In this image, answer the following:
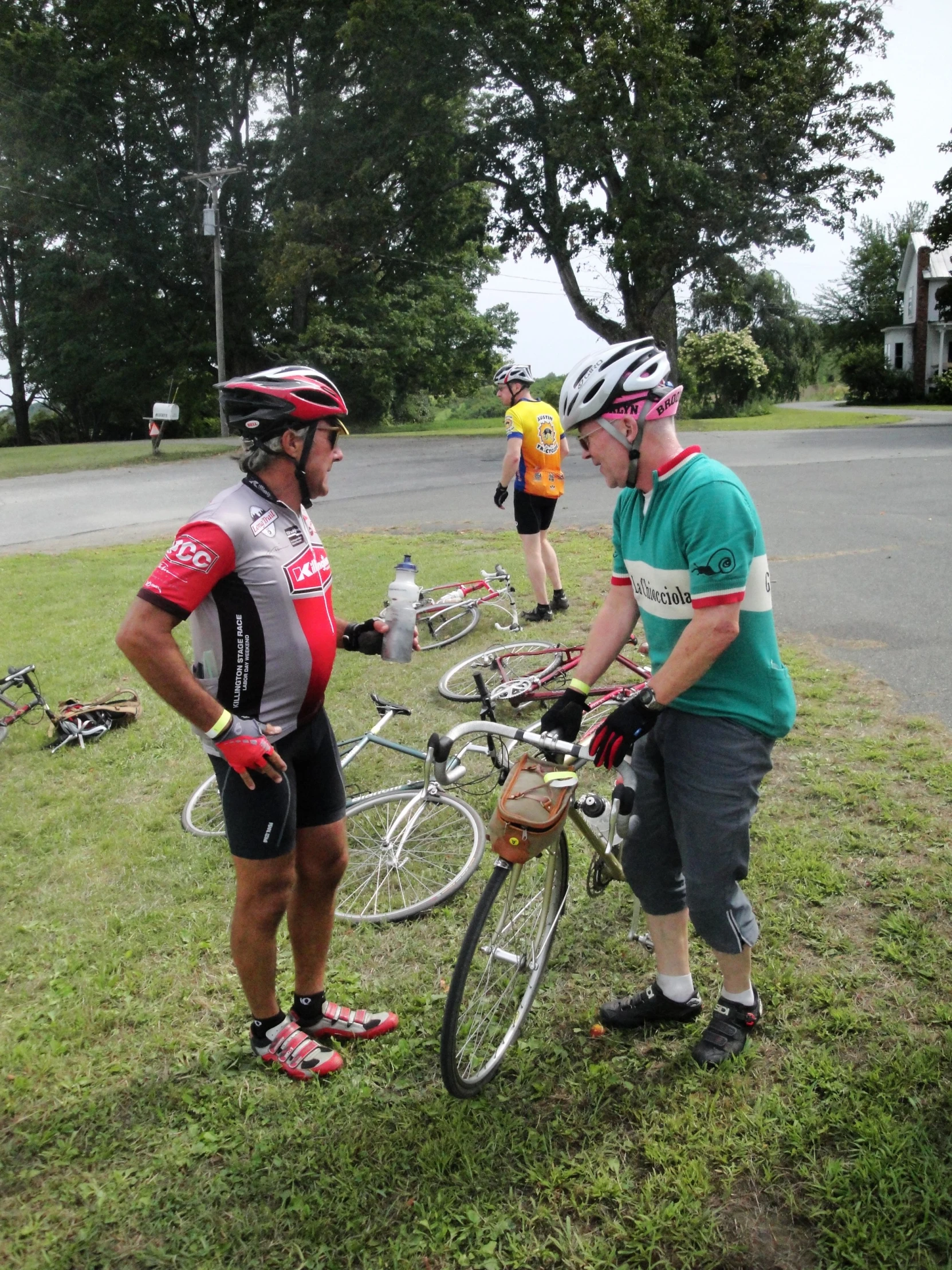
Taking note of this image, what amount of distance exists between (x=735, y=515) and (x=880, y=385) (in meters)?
50.8

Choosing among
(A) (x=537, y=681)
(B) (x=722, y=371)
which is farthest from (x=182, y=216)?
(A) (x=537, y=681)

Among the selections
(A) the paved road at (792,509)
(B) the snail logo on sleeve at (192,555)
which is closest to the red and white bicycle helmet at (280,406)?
(B) the snail logo on sleeve at (192,555)

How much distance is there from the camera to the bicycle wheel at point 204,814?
489 cm

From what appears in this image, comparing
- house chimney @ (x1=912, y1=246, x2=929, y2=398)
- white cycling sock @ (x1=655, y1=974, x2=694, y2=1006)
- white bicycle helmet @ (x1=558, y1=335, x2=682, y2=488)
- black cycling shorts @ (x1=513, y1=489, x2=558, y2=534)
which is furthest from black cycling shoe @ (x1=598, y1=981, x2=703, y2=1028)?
house chimney @ (x1=912, y1=246, x2=929, y2=398)

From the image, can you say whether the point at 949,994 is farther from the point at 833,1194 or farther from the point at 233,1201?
the point at 233,1201

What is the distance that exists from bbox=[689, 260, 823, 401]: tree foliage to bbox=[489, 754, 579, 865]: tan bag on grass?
46.9 meters

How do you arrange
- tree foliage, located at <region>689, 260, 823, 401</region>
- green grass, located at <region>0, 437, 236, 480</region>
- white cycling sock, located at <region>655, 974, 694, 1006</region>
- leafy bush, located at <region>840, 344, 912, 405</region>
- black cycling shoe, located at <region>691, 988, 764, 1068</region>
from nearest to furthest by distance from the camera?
1. black cycling shoe, located at <region>691, 988, 764, 1068</region>
2. white cycling sock, located at <region>655, 974, 694, 1006</region>
3. green grass, located at <region>0, 437, 236, 480</region>
4. leafy bush, located at <region>840, 344, 912, 405</region>
5. tree foliage, located at <region>689, 260, 823, 401</region>

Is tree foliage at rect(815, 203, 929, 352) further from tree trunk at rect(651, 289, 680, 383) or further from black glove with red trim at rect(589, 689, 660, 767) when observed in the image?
black glove with red trim at rect(589, 689, 660, 767)

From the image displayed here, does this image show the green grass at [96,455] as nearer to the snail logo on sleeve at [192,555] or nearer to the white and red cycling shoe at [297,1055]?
the white and red cycling shoe at [297,1055]

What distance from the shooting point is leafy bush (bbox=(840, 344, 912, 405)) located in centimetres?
4709

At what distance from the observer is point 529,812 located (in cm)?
275

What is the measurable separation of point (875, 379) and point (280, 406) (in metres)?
51.0

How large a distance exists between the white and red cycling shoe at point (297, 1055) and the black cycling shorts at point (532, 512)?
555 centimetres

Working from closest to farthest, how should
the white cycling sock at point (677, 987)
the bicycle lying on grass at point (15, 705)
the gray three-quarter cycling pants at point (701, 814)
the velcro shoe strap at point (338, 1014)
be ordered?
the gray three-quarter cycling pants at point (701, 814)
the white cycling sock at point (677, 987)
the velcro shoe strap at point (338, 1014)
the bicycle lying on grass at point (15, 705)
